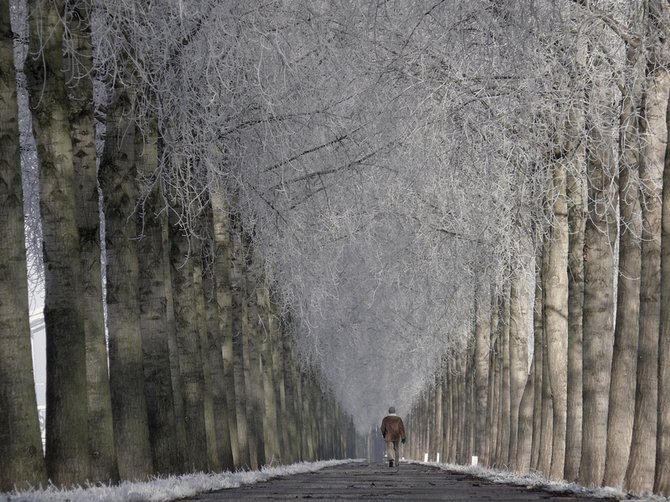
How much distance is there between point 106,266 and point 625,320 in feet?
22.4

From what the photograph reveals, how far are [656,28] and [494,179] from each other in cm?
853

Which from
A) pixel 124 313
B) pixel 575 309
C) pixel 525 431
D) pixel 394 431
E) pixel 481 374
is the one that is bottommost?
pixel 394 431

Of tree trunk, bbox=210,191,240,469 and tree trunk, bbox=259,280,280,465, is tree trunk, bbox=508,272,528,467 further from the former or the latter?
tree trunk, bbox=210,191,240,469

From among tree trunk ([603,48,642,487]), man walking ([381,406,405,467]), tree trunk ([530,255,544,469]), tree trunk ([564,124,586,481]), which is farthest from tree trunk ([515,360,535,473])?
tree trunk ([603,48,642,487])

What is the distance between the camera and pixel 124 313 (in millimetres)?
17016

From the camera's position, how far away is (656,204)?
1747 cm

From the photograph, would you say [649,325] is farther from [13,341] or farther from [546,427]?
[546,427]

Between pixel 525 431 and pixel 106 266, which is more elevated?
pixel 106 266

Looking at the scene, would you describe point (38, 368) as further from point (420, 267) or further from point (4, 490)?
point (4, 490)

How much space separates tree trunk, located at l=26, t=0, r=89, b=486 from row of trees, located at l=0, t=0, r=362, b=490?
0.02 meters

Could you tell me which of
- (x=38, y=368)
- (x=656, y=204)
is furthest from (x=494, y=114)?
(x=38, y=368)

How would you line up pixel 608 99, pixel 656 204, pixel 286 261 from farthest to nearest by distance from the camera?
pixel 286 261, pixel 608 99, pixel 656 204

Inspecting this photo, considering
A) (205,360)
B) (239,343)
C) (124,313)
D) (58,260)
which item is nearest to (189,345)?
(205,360)

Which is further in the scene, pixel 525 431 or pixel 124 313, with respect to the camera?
pixel 525 431
